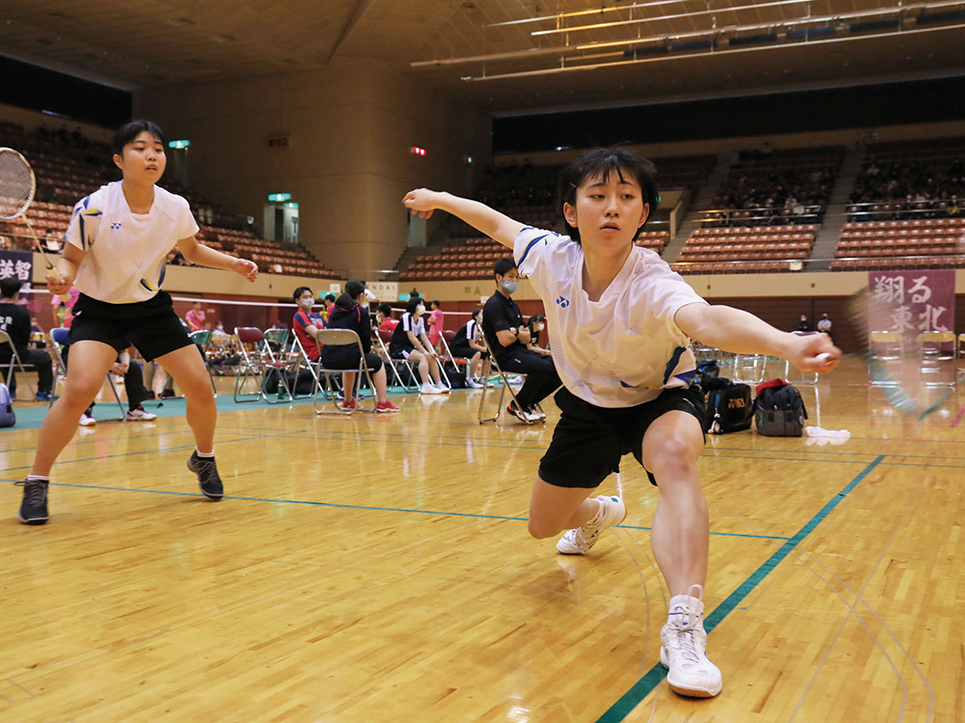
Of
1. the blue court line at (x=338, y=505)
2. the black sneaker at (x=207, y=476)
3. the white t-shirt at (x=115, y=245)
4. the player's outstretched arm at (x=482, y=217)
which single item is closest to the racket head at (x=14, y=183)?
the blue court line at (x=338, y=505)

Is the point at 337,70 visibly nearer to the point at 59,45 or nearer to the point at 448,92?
the point at 448,92

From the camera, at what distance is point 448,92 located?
26547 millimetres

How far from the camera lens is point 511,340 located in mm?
6973

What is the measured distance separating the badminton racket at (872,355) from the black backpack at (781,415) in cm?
414

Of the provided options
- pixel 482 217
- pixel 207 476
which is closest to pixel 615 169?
pixel 482 217

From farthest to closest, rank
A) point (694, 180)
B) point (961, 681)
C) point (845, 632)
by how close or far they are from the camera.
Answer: point (694, 180) < point (845, 632) < point (961, 681)

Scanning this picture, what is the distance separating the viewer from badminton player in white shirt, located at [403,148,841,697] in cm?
188

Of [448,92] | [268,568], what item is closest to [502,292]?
[268,568]

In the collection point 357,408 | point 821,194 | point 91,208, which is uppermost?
point 821,194

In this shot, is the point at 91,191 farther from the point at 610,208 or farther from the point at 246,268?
the point at 610,208

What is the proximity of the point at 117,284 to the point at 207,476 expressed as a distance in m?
0.94

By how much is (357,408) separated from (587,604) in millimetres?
6733

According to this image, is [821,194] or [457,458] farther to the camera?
[821,194]

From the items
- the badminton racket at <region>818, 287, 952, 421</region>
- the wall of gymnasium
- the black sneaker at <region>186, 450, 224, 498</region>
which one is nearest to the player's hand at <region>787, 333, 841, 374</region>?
the badminton racket at <region>818, 287, 952, 421</region>
